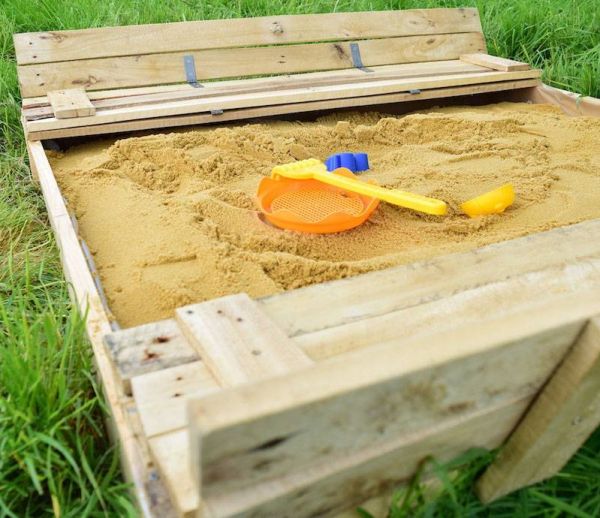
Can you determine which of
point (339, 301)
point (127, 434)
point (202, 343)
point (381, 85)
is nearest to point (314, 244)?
point (339, 301)

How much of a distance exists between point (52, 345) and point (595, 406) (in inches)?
40.1

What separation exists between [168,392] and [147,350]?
125mm

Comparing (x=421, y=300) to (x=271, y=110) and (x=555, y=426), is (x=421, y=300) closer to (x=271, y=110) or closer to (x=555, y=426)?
(x=555, y=426)

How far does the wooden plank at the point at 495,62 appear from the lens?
3329 millimetres

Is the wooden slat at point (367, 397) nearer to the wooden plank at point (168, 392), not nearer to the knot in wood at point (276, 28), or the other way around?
the wooden plank at point (168, 392)

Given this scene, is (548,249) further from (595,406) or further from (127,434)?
(127,434)

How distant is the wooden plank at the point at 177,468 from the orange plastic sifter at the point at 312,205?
3.12 feet

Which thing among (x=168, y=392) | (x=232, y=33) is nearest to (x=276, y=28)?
(x=232, y=33)

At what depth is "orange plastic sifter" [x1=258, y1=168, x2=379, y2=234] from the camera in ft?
6.20

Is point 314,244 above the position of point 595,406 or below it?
below

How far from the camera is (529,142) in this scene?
2.65 m

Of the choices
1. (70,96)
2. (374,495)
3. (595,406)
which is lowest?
(70,96)

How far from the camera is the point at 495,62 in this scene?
3.42 m

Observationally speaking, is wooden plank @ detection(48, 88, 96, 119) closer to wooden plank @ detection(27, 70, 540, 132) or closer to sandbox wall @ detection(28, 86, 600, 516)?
wooden plank @ detection(27, 70, 540, 132)
